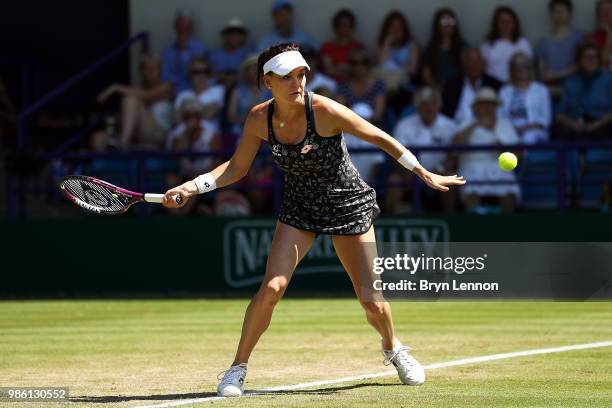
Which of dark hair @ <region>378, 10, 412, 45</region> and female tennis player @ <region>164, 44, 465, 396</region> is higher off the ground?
dark hair @ <region>378, 10, 412, 45</region>

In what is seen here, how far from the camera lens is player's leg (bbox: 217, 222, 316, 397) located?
774cm

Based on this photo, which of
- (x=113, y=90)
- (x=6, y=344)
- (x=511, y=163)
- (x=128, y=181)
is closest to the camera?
(x=511, y=163)

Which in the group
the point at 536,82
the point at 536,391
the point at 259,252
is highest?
the point at 536,82

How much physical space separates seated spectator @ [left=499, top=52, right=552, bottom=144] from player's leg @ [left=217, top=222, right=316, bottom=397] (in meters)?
8.95

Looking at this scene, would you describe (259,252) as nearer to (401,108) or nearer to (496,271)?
(401,108)

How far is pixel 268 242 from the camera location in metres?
15.9

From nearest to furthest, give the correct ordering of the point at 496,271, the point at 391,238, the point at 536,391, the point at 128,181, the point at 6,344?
the point at 536,391 → the point at 496,271 → the point at 6,344 → the point at 391,238 → the point at 128,181

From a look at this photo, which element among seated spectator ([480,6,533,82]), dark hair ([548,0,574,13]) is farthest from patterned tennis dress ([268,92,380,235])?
dark hair ([548,0,574,13])

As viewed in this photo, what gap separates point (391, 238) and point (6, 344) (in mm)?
5967

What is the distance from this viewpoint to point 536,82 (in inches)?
649

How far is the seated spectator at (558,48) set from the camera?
1703 cm

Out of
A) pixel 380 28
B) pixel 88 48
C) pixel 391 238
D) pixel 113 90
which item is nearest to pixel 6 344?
pixel 391 238

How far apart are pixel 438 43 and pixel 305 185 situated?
971cm

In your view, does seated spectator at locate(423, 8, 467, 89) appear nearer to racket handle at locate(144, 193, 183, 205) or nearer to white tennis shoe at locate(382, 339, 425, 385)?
white tennis shoe at locate(382, 339, 425, 385)
